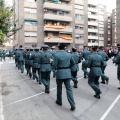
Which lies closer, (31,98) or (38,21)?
(31,98)

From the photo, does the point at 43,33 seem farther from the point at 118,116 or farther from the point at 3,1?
the point at 118,116

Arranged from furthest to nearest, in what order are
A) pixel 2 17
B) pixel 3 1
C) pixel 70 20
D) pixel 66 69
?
pixel 70 20 → pixel 3 1 → pixel 2 17 → pixel 66 69

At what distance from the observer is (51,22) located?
4847cm

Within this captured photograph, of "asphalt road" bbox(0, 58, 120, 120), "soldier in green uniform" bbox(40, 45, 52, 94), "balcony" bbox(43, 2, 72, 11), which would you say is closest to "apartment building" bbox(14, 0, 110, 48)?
"balcony" bbox(43, 2, 72, 11)

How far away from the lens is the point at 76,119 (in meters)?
5.51

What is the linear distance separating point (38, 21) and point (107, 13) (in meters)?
46.1

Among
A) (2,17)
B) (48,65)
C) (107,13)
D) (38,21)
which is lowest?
(48,65)

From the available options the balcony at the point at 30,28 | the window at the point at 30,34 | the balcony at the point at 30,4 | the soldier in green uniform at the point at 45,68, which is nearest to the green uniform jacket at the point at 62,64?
the soldier in green uniform at the point at 45,68

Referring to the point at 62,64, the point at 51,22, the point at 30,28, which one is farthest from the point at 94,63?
the point at 51,22

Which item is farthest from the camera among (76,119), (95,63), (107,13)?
(107,13)

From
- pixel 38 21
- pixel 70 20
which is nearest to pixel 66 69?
pixel 38 21

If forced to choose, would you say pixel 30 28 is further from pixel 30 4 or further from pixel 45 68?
pixel 45 68

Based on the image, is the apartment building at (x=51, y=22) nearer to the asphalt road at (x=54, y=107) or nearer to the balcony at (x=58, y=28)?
the balcony at (x=58, y=28)

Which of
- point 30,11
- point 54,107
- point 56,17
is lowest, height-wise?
point 54,107
